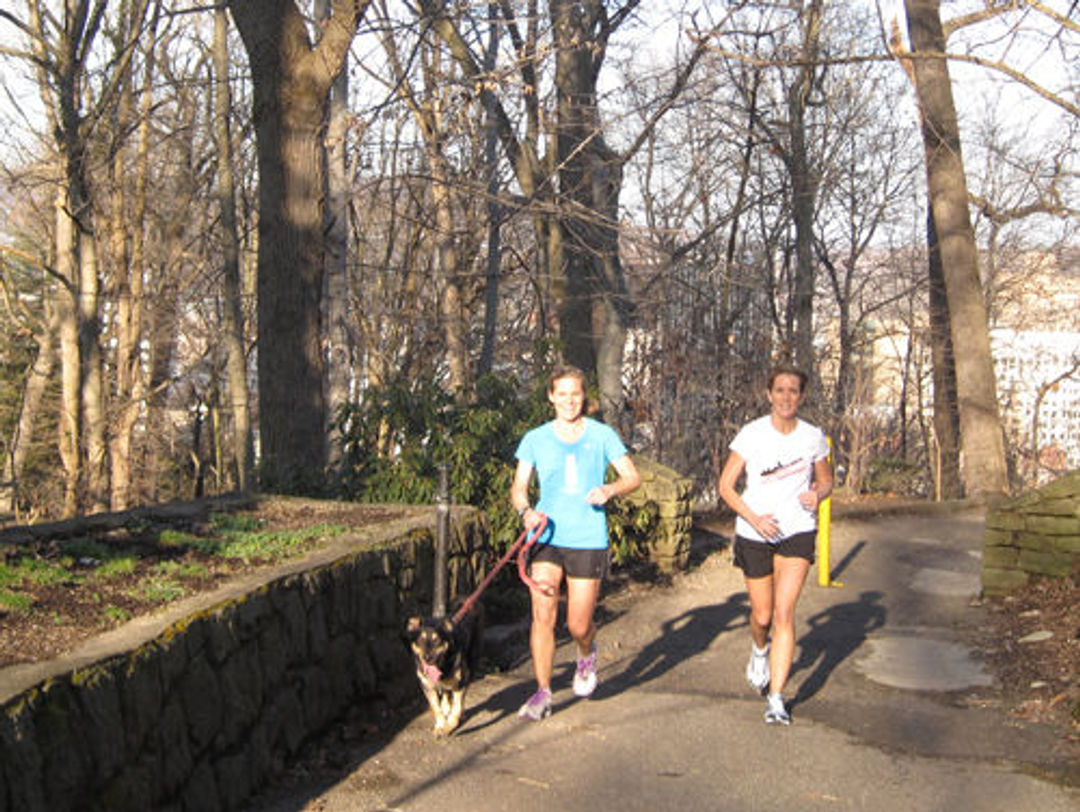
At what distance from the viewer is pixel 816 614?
A: 33.3 feet

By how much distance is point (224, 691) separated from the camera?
4637 millimetres

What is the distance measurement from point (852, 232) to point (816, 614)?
2214cm

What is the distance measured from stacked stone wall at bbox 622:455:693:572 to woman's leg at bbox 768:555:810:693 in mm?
4999

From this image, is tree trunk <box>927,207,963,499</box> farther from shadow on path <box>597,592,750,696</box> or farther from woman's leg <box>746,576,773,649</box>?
woman's leg <box>746,576,773,649</box>

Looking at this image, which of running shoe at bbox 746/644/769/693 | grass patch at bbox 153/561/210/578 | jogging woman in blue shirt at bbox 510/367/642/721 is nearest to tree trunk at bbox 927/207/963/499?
running shoe at bbox 746/644/769/693

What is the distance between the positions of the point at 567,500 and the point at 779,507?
3.68 feet

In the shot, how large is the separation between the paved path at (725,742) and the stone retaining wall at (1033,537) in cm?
90

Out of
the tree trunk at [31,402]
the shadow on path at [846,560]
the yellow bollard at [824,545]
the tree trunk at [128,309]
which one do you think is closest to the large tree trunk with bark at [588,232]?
the shadow on path at [846,560]

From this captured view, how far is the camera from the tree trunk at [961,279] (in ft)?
60.8

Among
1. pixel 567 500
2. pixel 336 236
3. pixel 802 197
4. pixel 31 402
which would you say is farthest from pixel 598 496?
pixel 31 402

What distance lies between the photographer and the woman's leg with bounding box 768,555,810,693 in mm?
6332

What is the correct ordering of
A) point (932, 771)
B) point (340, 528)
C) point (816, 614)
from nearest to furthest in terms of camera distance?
point (932, 771) < point (340, 528) < point (816, 614)

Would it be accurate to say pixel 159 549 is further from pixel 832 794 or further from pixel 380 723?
pixel 832 794

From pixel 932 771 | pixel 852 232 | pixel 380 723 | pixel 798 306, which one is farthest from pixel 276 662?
pixel 852 232
